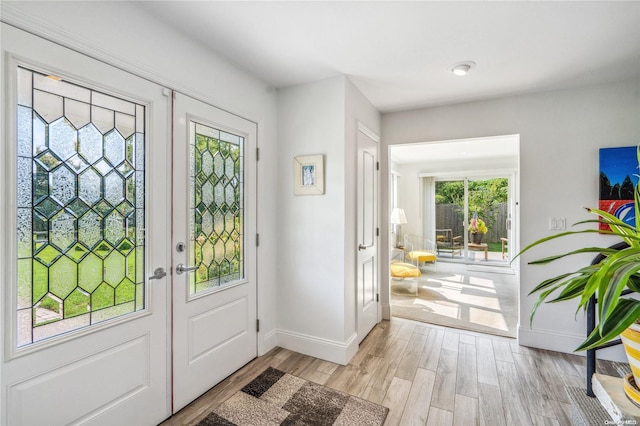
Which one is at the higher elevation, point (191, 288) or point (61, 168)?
point (61, 168)

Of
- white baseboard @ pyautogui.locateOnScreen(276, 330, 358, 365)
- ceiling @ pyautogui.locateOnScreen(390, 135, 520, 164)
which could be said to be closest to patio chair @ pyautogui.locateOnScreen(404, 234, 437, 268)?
ceiling @ pyautogui.locateOnScreen(390, 135, 520, 164)

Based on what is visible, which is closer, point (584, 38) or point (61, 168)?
point (61, 168)

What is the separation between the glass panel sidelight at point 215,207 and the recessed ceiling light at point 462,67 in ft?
5.97

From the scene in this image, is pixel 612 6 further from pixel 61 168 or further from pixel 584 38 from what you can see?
pixel 61 168

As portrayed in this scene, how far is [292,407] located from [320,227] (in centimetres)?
134

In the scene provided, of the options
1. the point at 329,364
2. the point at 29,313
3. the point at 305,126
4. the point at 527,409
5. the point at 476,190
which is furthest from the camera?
the point at 476,190

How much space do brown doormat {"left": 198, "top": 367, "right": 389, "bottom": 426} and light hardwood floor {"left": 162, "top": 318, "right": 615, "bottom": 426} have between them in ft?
0.26

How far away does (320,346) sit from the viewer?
262 centimetres

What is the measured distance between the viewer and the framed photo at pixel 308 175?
8.52ft

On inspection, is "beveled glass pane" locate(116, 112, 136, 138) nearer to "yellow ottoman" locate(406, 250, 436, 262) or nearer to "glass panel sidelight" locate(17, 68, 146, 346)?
"glass panel sidelight" locate(17, 68, 146, 346)

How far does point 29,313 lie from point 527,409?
2844 millimetres

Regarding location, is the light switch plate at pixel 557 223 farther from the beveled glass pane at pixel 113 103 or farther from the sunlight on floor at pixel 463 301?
the beveled glass pane at pixel 113 103

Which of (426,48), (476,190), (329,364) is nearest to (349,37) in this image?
(426,48)

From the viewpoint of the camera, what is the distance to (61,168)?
1.40 metres
